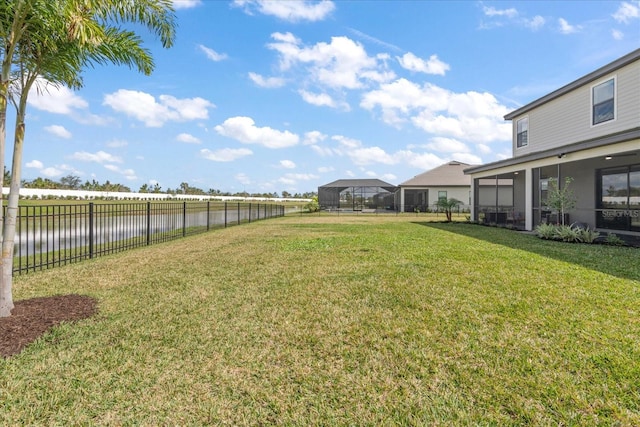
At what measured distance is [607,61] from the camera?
10.4 m

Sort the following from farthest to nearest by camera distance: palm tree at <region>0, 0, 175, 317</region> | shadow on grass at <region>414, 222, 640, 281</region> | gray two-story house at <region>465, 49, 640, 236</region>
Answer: gray two-story house at <region>465, 49, 640, 236</region> < shadow on grass at <region>414, 222, 640, 281</region> < palm tree at <region>0, 0, 175, 317</region>

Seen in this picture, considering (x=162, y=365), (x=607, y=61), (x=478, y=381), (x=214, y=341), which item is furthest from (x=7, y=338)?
(x=607, y=61)

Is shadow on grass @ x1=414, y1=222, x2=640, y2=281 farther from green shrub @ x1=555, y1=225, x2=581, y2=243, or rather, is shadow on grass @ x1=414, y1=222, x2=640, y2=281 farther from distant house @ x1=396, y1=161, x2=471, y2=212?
distant house @ x1=396, y1=161, x2=471, y2=212

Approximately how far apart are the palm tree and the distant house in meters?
29.0

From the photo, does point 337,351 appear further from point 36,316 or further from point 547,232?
point 547,232

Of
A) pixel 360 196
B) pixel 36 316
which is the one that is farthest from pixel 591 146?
pixel 360 196

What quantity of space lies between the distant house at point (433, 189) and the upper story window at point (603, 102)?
19437 millimetres

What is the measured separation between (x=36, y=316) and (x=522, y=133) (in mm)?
18616

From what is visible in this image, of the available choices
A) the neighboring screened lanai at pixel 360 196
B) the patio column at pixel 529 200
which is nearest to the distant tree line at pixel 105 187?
the neighboring screened lanai at pixel 360 196

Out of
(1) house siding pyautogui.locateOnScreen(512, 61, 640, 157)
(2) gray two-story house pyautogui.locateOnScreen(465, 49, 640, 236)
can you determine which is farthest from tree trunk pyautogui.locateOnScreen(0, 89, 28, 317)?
(1) house siding pyautogui.locateOnScreen(512, 61, 640, 157)

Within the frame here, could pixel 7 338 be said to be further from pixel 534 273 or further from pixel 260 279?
pixel 534 273

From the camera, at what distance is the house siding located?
9.60m

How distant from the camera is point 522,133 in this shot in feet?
49.8

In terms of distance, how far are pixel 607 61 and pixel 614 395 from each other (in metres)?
13.2
